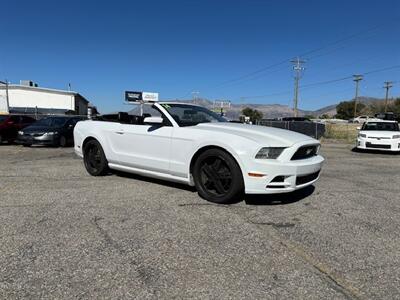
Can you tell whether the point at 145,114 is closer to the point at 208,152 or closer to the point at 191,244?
the point at 208,152

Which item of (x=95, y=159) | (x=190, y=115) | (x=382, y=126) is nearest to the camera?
(x=190, y=115)

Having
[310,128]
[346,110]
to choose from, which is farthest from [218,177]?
[346,110]

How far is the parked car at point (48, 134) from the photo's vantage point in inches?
604

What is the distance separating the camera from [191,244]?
384 cm

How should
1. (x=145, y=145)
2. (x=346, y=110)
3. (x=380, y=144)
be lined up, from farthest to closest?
(x=346, y=110)
(x=380, y=144)
(x=145, y=145)

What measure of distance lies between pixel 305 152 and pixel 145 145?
8.65 ft

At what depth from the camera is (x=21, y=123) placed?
18047mm

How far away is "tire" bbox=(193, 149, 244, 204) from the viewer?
5.15m

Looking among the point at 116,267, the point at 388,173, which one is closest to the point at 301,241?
the point at 116,267

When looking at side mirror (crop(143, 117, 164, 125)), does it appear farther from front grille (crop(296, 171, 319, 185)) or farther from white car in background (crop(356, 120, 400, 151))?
white car in background (crop(356, 120, 400, 151))

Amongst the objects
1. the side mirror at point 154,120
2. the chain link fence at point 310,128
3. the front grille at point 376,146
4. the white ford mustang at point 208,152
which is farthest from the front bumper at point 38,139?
the chain link fence at point 310,128

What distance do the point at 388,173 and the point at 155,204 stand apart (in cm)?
664

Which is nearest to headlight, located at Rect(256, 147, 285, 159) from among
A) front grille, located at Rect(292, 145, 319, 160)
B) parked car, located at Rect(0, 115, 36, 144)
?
front grille, located at Rect(292, 145, 319, 160)

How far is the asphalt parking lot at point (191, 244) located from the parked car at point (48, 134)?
9.46 metres
